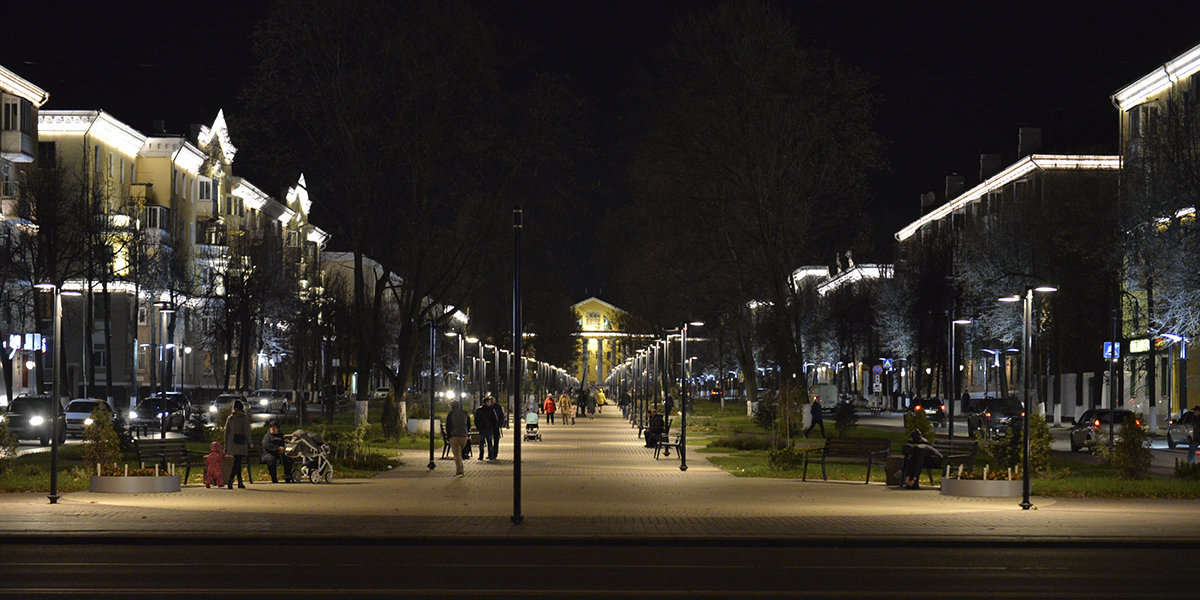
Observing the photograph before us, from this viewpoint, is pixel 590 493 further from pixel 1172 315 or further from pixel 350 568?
pixel 1172 315

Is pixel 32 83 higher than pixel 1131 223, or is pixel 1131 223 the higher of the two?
pixel 32 83

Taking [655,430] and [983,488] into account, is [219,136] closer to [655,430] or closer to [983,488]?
[655,430]

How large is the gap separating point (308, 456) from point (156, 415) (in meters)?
32.3

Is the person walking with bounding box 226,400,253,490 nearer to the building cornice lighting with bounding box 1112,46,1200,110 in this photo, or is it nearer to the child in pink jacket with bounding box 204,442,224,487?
the child in pink jacket with bounding box 204,442,224,487

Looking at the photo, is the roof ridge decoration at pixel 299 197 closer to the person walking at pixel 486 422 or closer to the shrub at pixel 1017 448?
the person walking at pixel 486 422

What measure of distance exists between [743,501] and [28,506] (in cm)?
1126

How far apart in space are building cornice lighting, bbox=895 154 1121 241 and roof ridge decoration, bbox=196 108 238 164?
1879 inches

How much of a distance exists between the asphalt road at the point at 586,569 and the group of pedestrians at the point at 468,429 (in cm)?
1498

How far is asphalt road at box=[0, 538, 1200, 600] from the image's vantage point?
14383mm

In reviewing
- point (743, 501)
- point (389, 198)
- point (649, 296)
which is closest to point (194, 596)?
point (743, 501)

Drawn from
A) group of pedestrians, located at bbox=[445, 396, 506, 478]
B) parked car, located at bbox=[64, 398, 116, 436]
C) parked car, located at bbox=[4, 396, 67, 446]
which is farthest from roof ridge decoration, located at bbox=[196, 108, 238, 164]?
group of pedestrians, located at bbox=[445, 396, 506, 478]

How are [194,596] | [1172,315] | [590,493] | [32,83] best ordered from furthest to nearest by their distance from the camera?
[32,83] < [1172,315] < [590,493] < [194,596]

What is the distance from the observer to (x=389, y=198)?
52156 millimetres

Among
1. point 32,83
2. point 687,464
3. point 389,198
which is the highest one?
point 32,83
